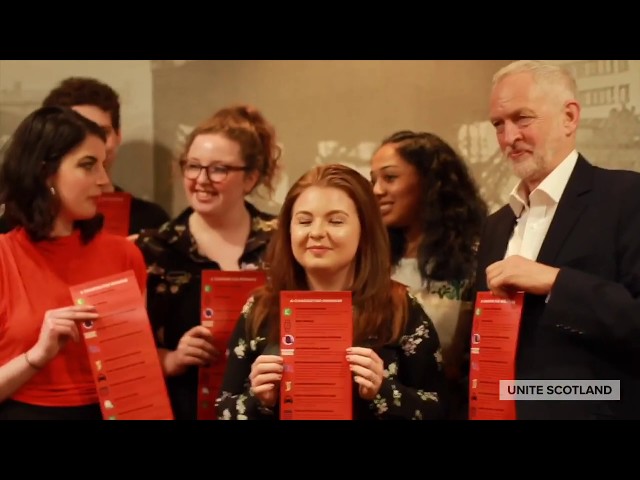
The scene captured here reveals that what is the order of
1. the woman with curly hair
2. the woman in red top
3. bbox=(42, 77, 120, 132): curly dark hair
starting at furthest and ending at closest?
bbox=(42, 77, 120, 132): curly dark hair
the woman with curly hair
the woman in red top

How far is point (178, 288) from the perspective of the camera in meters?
2.73

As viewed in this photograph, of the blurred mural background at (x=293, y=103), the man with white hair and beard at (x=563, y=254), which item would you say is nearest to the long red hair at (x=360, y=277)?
the man with white hair and beard at (x=563, y=254)

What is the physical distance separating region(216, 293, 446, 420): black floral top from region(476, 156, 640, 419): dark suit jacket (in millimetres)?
226

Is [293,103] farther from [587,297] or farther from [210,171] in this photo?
[587,297]

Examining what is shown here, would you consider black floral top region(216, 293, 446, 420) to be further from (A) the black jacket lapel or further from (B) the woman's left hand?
(A) the black jacket lapel

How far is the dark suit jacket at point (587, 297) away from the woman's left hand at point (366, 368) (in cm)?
38

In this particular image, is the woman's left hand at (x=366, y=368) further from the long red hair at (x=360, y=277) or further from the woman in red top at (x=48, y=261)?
the woman in red top at (x=48, y=261)

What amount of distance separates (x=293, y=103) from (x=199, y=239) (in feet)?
2.76

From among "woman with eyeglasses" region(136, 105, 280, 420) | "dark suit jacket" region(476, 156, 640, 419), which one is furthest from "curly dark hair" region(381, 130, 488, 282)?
"dark suit jacket" region(476, 156, 640, 419)

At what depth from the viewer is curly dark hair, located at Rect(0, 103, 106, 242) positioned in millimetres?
2346

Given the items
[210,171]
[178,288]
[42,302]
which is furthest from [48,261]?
[210,171]

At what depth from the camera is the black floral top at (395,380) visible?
213 cm

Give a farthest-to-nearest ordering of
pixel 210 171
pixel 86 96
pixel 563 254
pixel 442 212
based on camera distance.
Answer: pixel 86 96 < pixel 442 212 < pixel 210 171 < pixel 563 254

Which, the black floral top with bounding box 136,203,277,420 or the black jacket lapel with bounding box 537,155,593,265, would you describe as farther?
the black floral top with bounding box 136,203,277,420
